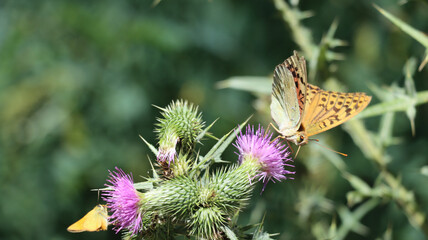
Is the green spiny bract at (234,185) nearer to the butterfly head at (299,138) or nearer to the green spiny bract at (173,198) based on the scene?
the green spiny bract at (173,198)

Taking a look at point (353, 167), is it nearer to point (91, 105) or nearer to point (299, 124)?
point (299, 124)

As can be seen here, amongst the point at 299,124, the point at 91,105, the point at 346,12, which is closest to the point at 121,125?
the point at 91,105

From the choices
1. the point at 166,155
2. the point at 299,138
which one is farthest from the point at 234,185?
the point at 299,138

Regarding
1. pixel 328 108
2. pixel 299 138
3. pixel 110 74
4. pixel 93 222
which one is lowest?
pixel 93 222

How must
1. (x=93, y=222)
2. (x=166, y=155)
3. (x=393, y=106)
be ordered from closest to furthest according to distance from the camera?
(x=93, y=222) → (x=166, y=155) → (x=393, y=106)

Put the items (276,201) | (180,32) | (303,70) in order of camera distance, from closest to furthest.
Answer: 1. (303,70)
2. (276,201)
3. (180,32)

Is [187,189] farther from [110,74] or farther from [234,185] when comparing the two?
[110,74]

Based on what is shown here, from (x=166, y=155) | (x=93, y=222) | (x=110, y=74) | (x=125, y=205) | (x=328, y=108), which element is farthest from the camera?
(x=110, y=74)
